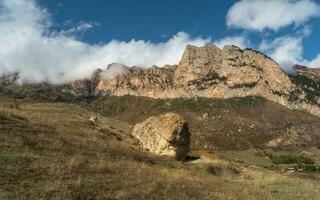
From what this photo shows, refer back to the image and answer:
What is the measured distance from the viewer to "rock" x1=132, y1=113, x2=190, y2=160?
46.3 m

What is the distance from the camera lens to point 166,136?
46.9 meters

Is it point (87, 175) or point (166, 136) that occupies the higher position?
point (166, 136)

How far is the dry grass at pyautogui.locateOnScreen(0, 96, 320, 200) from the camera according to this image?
21344 mm

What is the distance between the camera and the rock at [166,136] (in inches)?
1825

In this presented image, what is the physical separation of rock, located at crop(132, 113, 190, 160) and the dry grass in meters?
9.04

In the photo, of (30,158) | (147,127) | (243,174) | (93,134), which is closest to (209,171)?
(243,174)

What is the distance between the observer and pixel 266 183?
113ft

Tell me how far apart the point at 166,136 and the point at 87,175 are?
22874 millimetres

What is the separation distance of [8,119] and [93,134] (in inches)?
277

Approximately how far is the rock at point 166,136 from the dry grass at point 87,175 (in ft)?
29.7

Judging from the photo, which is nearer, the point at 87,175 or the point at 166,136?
the point at 87,175

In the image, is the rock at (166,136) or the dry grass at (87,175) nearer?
the dry grass at (87,175)

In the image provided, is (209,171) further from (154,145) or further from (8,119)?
(8,119)

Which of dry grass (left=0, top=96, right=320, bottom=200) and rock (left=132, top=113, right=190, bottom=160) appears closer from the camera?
dry grass (left=0, top=96, right=320, bottom=200)
